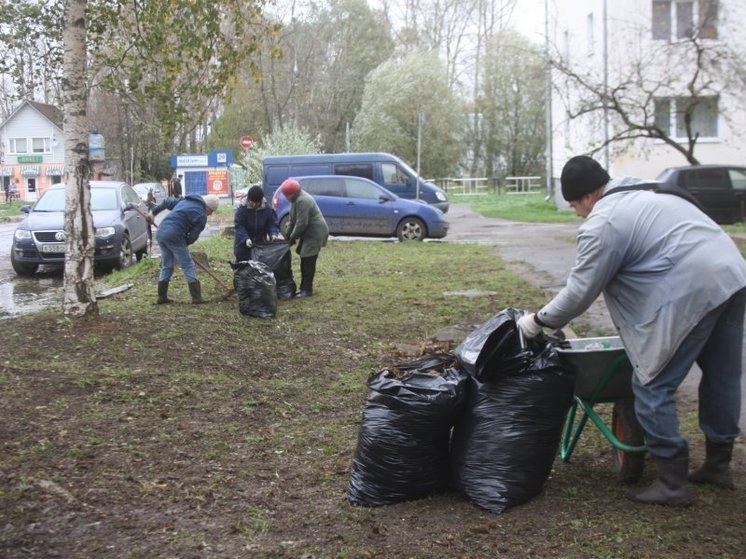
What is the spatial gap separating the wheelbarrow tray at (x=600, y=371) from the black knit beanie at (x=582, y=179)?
75 cm

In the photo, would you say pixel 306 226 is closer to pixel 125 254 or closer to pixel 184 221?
pixel 184 221

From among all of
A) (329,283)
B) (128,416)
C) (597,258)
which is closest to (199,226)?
(329,283)

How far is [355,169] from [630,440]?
1923 centimetres

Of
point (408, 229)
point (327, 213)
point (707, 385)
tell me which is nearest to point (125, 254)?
point (327, 213)

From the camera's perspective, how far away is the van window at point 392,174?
2297cm

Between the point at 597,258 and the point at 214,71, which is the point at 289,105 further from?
the point at 597,258

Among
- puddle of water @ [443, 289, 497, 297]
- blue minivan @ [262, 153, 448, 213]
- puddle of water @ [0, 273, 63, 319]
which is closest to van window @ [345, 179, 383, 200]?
blue minivan @ [262, 153, 448, 213]

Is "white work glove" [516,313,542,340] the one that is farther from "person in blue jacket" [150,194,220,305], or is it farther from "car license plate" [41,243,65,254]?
"car license plate" [41,243,65,254]

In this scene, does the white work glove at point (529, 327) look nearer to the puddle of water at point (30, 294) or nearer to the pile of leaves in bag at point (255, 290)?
the pile of leaves in bag at point (255, 290)

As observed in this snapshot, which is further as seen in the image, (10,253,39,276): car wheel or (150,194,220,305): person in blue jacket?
(10,253,39,276): car wheel

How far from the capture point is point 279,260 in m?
10.3

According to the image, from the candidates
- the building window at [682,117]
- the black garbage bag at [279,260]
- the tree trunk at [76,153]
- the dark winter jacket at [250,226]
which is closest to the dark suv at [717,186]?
the building window at [682,117]

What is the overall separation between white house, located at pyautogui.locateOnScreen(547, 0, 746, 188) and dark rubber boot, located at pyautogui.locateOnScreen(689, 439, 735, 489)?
1709cm

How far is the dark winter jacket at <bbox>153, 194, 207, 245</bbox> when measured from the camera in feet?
31.5
